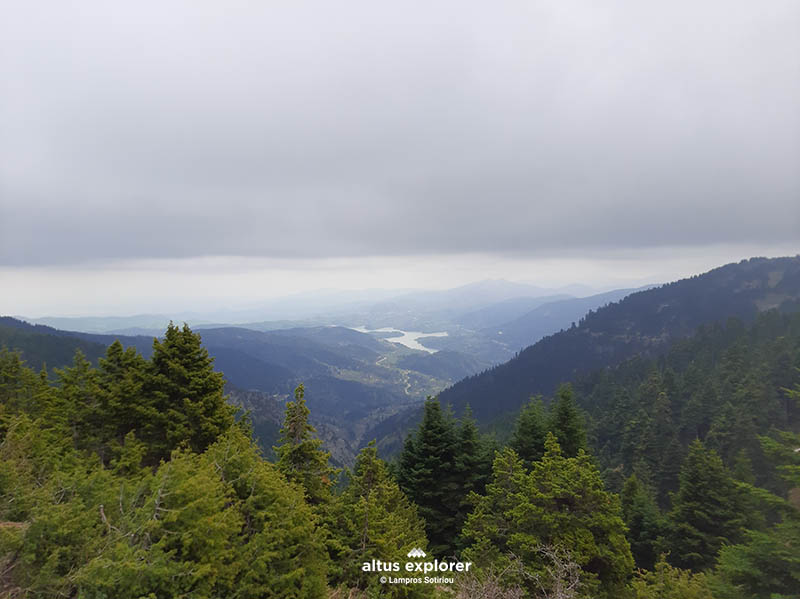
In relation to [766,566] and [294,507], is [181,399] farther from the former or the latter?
[766,566]

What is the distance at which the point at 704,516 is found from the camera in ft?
85.7

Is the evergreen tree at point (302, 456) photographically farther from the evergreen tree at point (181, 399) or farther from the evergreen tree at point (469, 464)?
the evergreen tree at point (469, 464)

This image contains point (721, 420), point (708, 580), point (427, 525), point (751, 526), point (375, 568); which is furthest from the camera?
point (721, 420)

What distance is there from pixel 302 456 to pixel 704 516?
30032 millimetres

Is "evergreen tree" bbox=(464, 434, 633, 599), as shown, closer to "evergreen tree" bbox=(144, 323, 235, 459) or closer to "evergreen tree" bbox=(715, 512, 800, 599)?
"evergreen tree" bbox=(715, 512, 800, 599)

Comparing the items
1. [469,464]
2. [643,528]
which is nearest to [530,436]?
[469,464]

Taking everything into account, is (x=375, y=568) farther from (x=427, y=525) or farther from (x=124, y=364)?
(x=124, y=364)

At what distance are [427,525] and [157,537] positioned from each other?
18.4m

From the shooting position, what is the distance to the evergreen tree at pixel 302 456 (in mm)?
13383

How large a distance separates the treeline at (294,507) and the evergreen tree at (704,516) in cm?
11

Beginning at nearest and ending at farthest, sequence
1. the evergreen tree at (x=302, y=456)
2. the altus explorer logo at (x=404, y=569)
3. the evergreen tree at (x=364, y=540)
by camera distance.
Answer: the altus explorer logo at (x=404, y=569), the evergreen tree at (x=364, y=540), the evergreen tree at (x=302, y=456)

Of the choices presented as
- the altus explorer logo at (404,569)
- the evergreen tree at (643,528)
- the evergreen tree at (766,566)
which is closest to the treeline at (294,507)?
the evergreen tree at (766,566)

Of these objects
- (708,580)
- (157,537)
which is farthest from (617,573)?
(157,537)

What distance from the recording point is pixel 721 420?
52.4m
